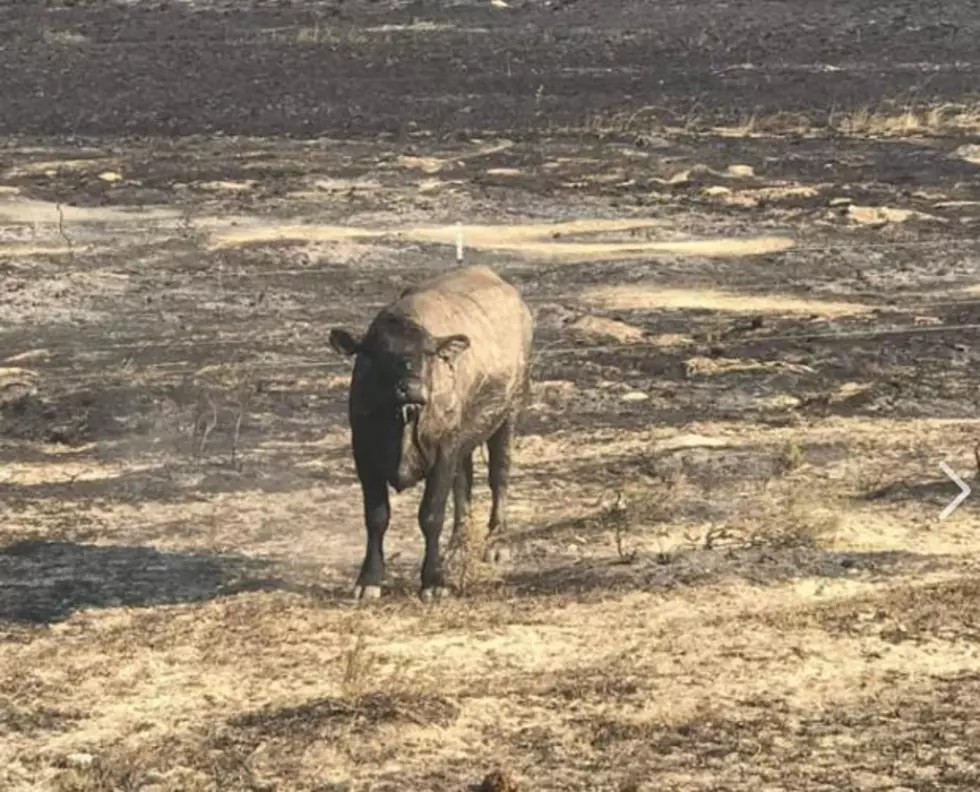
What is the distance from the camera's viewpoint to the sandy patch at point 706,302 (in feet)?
66.7

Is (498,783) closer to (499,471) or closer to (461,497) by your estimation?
(461,497)

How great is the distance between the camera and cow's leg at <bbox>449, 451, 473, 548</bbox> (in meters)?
12.2

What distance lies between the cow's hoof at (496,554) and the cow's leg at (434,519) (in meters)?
0.72

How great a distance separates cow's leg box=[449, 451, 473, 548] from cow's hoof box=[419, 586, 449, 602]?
961 mm

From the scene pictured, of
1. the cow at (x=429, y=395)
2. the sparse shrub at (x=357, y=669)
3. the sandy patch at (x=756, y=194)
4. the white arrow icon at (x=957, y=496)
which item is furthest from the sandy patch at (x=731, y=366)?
the sandy patch at (x=756, y=194)

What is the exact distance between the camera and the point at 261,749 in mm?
8781

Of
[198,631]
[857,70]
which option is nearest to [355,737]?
[198,631]

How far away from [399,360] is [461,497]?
7.03 feet

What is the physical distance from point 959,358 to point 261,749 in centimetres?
1077

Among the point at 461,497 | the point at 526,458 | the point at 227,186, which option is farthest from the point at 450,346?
the point at 227,186

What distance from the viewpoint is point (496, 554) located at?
1201 centimetres

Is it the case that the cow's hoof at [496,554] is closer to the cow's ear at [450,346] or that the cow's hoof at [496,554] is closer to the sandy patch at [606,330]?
the cow's ear at [450,346]

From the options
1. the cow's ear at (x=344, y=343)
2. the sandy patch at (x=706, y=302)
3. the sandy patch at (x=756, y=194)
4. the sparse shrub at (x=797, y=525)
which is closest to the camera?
the cow's ear at (x=344, y=343)

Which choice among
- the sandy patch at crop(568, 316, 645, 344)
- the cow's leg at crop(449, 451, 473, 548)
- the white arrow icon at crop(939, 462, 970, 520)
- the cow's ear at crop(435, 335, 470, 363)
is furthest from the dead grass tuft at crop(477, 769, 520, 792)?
the sandy patch at crop(568, 316, 645, 344)
